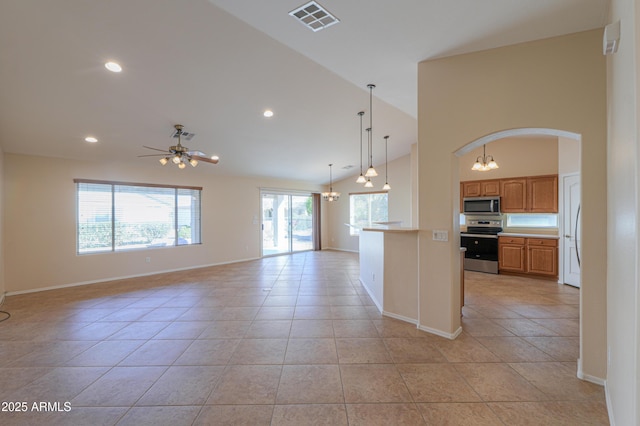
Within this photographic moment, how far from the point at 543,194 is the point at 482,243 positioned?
1664 mm

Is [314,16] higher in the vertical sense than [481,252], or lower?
higher

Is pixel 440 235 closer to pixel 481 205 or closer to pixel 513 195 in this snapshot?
pixel 481 205

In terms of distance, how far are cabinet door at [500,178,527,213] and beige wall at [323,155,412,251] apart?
254 centimetres

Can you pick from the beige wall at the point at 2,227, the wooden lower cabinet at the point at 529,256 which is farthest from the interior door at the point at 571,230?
the beige wall at the point at 2,227

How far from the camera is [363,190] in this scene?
9656 mm

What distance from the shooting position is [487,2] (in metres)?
2.21

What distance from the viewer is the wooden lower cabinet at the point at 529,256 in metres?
5.58

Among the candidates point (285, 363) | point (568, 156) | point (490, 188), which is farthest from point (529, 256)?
point (285, 363)

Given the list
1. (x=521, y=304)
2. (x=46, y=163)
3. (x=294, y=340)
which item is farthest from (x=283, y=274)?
(x=46, y=163)

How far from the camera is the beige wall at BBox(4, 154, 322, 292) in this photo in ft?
15.7

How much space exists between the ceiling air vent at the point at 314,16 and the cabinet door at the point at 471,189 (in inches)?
231

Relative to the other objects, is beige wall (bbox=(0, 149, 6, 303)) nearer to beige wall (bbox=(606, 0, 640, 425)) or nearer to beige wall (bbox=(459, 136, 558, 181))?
beige wall (bbox=(606, 0, 640, 425))

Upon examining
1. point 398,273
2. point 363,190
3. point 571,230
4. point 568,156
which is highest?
point 568,156

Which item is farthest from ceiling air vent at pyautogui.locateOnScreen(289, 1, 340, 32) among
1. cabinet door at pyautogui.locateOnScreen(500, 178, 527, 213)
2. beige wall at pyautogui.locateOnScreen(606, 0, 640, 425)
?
cabinet door at pyautogui.locateOnScreen(500, 178, 527, 213)
